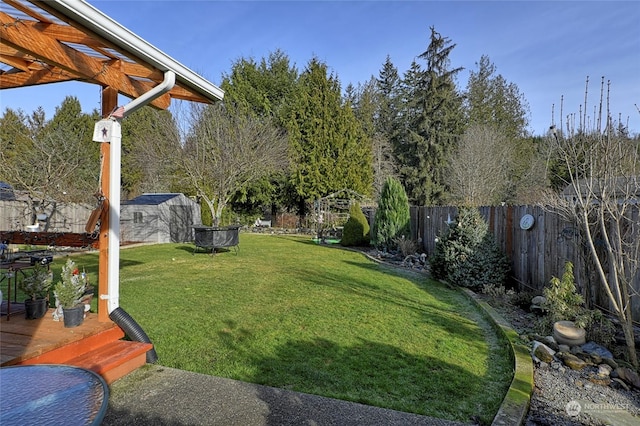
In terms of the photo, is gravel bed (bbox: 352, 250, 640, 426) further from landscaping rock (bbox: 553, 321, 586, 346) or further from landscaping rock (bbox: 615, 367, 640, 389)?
landscaping rock (bbox: 553, 321, 586, 346)

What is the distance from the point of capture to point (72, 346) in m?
2.93

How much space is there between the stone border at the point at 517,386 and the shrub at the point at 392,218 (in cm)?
720

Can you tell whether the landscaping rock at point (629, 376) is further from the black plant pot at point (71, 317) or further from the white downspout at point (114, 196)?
the black plant pot at point (71, 317)

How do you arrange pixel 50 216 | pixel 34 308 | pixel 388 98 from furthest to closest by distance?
pixel 388 98 → pixel 50 216 → pixel 34 308

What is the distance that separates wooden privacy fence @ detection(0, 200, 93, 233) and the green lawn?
8178 millimetres

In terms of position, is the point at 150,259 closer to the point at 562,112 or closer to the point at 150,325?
the point at 150,325

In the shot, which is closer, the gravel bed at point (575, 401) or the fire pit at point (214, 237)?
the gravel bed at point (575, 401)

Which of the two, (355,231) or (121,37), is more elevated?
(121,37)

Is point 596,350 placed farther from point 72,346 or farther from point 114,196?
point 114,196

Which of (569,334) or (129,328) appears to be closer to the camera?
(129,328)

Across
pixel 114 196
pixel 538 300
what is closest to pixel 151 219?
pixel 114 196

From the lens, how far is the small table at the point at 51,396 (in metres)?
1.25

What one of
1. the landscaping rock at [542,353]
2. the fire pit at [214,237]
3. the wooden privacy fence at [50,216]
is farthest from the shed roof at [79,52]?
the wooden privacy fence at [50,216]

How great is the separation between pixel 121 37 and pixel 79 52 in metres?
0.70
